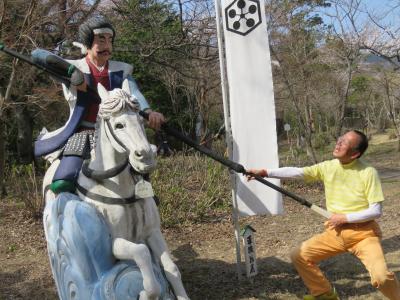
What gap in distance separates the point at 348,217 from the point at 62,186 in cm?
184

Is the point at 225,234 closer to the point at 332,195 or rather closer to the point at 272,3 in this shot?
the point at 332,195

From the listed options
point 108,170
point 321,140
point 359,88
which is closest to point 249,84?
point 108,170

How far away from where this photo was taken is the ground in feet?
14.0

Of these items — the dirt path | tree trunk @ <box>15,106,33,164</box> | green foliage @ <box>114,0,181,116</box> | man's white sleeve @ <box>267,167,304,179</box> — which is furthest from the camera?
tree trunk @ <box>15,106,33,164</box>

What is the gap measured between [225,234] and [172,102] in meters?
9.19

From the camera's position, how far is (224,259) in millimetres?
5289

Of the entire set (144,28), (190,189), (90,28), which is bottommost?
(190,189)

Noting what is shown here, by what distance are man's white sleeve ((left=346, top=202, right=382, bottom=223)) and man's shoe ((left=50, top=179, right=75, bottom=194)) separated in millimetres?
1796

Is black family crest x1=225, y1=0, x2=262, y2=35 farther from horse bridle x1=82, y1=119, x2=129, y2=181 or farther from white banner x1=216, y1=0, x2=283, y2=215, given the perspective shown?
horse bridle x1=82, y1=119, x2=129, y2=181

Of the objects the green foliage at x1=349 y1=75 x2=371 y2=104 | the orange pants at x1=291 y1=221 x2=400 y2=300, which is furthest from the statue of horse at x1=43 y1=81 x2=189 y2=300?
the green foliage at x1=349 y1=75 x2=371 y2=104

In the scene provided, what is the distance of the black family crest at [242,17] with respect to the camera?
4.21 metres

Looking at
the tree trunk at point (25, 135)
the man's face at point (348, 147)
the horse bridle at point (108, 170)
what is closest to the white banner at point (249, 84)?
the man's face at point (348, 147)

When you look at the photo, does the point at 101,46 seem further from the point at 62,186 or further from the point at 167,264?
the point at 167,264

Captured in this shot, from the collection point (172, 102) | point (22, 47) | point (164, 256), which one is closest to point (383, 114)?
point (172, 102)
